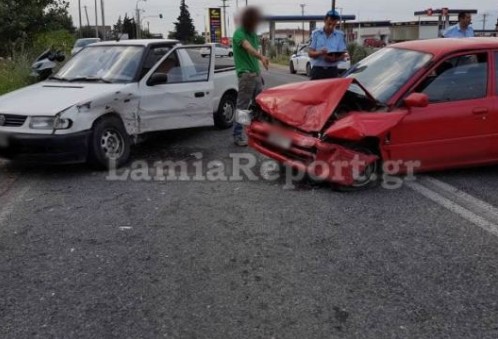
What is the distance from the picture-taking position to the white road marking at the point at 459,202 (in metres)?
4.65

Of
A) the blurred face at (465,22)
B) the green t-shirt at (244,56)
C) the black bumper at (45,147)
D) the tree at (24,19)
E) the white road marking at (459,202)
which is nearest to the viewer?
the white road marking at (459,202)

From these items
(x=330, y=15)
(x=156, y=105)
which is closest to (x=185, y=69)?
(x=156, y=105)

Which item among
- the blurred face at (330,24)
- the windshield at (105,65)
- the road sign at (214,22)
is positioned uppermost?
the road sign at (214,22)

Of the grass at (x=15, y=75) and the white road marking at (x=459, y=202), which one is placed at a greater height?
the grass at (x=15, y=75)

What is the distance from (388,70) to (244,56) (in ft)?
7.13

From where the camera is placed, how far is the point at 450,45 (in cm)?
586

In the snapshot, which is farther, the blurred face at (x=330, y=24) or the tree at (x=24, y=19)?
the tree at (x=24, y=19)

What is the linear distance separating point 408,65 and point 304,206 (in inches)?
81.1

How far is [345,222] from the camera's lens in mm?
4617

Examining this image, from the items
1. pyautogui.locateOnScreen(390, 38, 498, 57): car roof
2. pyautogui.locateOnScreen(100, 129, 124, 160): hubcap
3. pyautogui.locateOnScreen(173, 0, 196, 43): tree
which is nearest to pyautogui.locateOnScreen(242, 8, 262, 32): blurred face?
pyautogui.locateOnScreen(390, 38, 498, 57): car roof

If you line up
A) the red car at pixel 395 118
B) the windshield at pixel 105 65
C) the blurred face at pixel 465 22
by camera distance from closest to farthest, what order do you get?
1. the red car at pixel 395 118
2. the windshield at pixel 105 65
3. the blurred face at pixel 465 22

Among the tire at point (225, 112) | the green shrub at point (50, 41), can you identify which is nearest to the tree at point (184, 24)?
the green shrub at point (50, 41)

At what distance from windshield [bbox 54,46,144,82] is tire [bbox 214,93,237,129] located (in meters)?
2.11

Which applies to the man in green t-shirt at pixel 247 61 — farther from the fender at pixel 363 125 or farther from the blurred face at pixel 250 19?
the fender at pixel 363 125
